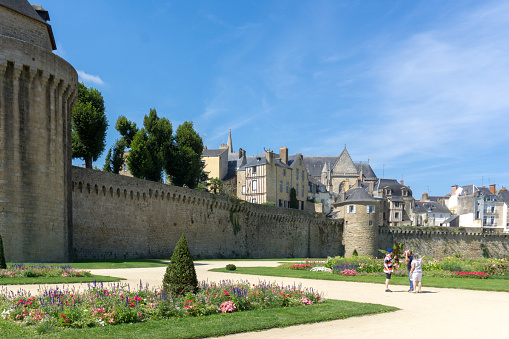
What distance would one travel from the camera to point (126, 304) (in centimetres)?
890

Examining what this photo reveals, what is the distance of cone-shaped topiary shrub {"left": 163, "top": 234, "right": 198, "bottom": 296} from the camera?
34.3ft

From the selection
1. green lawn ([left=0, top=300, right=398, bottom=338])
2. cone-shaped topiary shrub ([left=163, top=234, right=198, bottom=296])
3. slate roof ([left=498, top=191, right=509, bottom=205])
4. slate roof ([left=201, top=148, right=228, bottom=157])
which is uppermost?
slate roof ([left=201, top=148, right=228, bottom=157])

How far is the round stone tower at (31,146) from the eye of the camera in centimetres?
2123

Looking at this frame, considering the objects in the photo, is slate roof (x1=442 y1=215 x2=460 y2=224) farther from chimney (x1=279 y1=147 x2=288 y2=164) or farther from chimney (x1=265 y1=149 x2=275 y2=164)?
chimney (x1=265 y1=149 x2=275 y2=164)

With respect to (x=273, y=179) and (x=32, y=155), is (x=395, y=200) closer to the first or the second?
(x=273, y=179)

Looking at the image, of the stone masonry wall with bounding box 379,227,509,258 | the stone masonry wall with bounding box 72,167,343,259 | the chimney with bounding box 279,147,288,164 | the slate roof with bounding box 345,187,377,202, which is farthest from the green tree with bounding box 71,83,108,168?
the stone masonry wall with bounding box 379,227,509,258

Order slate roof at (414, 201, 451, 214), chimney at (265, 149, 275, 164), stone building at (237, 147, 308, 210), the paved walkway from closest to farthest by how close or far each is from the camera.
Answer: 1. the paved walkway
2. chimney at (265, 149, 275, 164)
3. stone building at (237, 147, 308, 210)
4. slate roof at (414, 201, 451, 214)

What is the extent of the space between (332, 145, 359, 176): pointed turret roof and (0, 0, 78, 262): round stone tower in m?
61.3

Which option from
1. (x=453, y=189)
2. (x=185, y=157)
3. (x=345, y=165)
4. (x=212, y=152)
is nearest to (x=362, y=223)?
(x=185, y=157)

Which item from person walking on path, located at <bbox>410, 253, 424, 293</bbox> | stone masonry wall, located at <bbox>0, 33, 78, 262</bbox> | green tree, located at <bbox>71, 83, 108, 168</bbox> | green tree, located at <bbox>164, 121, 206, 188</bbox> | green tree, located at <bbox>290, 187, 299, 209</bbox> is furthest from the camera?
green tree, located at <bbox>290, 187, 299, 209</bbox>

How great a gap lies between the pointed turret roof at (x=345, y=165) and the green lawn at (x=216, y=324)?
71220 mm

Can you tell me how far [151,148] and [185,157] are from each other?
134 inches

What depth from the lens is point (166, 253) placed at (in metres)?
33.2

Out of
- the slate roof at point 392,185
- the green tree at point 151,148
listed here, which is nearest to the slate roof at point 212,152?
the green tree at point 151,148
